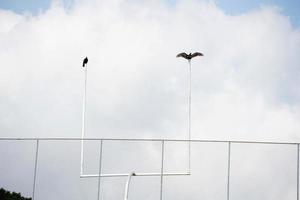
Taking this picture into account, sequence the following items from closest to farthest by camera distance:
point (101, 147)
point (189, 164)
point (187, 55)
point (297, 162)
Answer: point (297, 162), point (101, 147), point (189, 164), point (187, 55)

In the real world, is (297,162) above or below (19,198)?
above

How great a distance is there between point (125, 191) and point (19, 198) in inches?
107

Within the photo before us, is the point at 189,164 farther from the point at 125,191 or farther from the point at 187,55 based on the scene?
the point at 187,55

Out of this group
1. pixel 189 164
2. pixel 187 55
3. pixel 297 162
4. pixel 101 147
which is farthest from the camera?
pixel 187 55

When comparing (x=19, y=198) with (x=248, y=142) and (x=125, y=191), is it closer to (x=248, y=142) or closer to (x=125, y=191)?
(x=125, y=191)

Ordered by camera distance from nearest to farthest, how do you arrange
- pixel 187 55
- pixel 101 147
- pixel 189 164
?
1. pixel 101 147
2. pixel 189 164
3. pixel 187 55

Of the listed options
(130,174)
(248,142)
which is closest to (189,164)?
(130,174)

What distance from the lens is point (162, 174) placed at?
15586mm

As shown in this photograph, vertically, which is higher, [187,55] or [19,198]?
[187,55]

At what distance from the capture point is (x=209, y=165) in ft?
52.0

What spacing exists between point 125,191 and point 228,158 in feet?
9.44

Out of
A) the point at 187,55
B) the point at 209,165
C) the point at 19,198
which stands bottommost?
the point at 19,198

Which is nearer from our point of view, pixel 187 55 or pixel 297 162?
pixel 297 162

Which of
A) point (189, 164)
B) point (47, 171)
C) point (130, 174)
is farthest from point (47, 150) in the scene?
point (189, 164)
